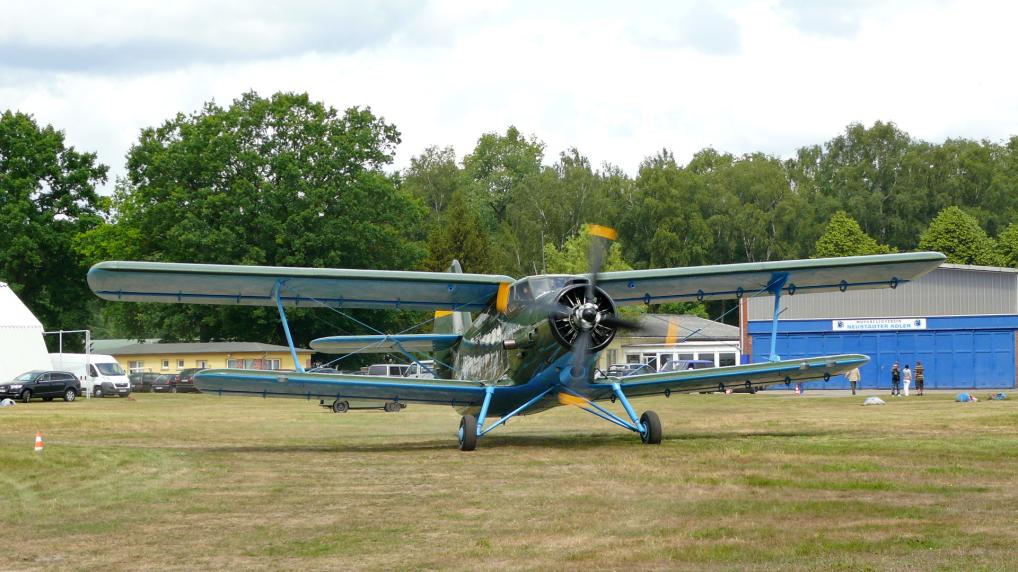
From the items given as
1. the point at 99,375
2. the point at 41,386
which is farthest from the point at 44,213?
the point at 41,386

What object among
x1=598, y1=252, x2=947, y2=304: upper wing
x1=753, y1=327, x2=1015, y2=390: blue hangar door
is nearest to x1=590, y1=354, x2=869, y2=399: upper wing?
x1=598, y1=252, x2=947, y2=304: upper wing

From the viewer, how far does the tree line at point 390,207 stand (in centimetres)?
6338

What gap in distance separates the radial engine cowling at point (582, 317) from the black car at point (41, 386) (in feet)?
116

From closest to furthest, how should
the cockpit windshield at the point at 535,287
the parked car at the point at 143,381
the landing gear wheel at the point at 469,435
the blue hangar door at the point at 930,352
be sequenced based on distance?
1. the cockpit windshield at the point at 535,287
2. the landing gear wheel at the point at 469,435
3. the blue hangar door at the point at 930,352
4. the parked car at the point at 143,381

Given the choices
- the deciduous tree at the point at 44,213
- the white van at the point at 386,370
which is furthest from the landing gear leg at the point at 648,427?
the deciduous tree at the point at 44,213

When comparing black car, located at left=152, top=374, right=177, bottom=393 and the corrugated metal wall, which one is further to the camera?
black car, located at left=152, top=374, right=177, bottom=393

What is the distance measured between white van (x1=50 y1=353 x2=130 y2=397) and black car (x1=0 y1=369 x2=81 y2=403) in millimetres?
3419

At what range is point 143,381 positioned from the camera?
6397cm

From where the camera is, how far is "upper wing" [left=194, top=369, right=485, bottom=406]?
1812 centimetres

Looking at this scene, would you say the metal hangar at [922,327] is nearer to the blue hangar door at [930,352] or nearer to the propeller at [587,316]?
the blue hangar door at [930,352]

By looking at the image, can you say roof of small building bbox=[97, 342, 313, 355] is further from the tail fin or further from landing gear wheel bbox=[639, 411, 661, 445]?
landing gear wheel bbox=[639, 411, 661, 445]

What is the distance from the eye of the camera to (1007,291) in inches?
1989

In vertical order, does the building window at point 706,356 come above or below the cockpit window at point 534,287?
below

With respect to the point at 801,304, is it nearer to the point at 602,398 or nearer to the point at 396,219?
the point at 396,219
